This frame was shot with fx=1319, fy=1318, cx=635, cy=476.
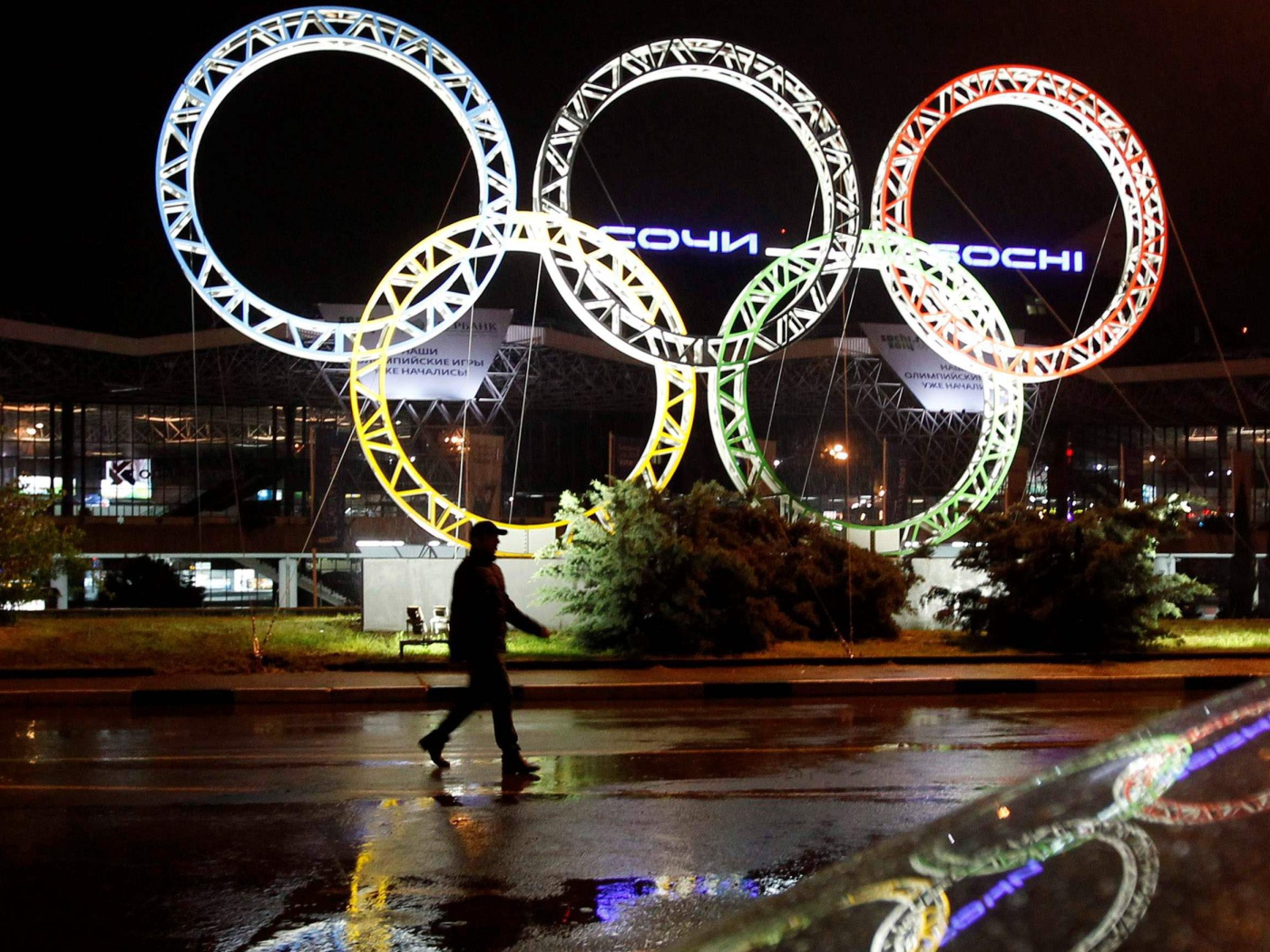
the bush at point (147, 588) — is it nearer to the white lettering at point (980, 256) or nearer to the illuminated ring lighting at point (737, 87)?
the illuminated ring lighting at point (737, 87)

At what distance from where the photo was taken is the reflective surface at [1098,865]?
1451mm

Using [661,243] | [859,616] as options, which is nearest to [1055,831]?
[859,616]

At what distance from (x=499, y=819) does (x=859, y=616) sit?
44.5 feet

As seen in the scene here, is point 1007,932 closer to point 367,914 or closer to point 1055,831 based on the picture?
point 1055,831

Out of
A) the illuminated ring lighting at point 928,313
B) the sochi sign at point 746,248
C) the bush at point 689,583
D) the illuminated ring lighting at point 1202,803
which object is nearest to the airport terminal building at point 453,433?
the illuminated ring lighting at point 928,313

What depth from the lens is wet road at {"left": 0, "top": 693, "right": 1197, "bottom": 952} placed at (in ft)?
18.6

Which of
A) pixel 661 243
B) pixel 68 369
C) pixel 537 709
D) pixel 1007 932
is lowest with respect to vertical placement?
pixel 537 709

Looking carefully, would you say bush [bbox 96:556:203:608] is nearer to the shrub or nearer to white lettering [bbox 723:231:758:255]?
the shrub

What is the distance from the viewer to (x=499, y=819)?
7570mm

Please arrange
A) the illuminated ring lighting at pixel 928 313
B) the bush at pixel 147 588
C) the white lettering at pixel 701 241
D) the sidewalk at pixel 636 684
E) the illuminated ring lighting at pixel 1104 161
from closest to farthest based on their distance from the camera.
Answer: the sidewalk at pixel 636 684
the illuminated ring lighting at pixel 928 313
the illuminated ring lighting at pixel 1104 161
the bush at pixel 147 588
the white lettering at pixel 701 241

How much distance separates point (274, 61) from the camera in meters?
22.9

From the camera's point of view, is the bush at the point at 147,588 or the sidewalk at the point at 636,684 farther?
the bush at the point at 147,588

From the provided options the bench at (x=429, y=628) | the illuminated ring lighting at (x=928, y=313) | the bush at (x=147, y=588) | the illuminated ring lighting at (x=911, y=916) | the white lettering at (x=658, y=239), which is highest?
the white lettering at (x=658, y=239)

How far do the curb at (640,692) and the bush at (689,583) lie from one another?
275cm
